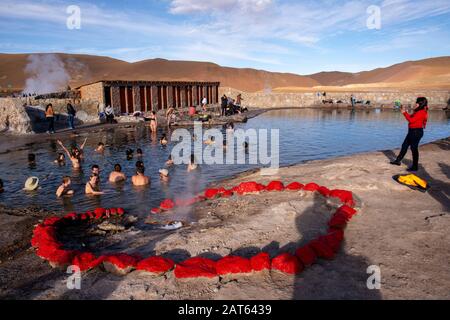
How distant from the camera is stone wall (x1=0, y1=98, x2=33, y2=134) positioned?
23.3 meters

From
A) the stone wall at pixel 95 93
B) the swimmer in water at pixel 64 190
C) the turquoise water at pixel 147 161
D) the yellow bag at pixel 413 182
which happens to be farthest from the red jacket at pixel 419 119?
the stone wall at pixel 95 93

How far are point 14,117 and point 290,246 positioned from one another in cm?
2377

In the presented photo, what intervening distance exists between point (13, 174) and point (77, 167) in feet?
8.13

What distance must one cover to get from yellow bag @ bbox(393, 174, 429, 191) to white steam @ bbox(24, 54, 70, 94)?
2675 inches

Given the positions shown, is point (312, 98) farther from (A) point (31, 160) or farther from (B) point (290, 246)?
(B) point (290, 246)

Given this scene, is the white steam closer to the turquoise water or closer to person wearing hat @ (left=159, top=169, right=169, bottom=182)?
the turquoise water

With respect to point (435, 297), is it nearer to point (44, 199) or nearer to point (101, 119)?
point (44, 199)

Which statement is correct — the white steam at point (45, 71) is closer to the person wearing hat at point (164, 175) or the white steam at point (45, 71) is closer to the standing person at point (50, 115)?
the standing person at point (50, 115)

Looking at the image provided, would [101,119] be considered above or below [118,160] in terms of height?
above

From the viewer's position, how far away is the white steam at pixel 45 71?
69.2 m

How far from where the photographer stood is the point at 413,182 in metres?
9.16

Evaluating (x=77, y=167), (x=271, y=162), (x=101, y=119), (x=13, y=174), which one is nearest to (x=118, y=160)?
(x=77, y=167)

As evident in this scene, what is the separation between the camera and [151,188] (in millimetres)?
12453

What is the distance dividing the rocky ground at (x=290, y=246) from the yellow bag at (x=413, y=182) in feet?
0.51
